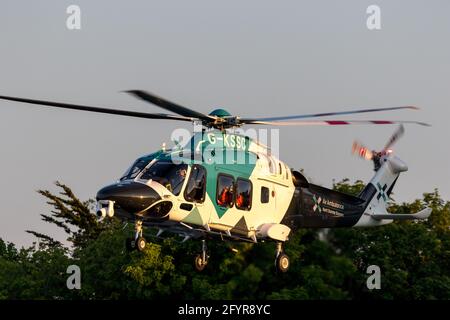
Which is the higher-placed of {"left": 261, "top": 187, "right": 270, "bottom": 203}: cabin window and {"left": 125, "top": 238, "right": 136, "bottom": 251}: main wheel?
{"left": 261, "top": 187, "right": 270, "bottom": 203}: cabin window

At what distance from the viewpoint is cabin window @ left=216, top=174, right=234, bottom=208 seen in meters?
30.4

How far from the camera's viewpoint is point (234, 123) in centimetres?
3188

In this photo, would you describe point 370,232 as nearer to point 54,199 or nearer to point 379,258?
point 379,258

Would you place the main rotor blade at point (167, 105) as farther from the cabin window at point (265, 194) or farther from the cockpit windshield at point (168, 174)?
the cabin window at point (265, 194)

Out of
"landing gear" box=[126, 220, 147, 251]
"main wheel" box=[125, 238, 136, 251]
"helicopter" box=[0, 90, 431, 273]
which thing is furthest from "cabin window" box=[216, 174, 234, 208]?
"main wheel" box=[125, 238, 136, 251]

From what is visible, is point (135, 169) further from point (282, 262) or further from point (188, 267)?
point (188, 267)

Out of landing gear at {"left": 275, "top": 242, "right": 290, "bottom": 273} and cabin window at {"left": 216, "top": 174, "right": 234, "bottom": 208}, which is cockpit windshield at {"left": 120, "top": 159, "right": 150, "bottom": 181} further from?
landing gear at {"left": 275, "top": 242, "right": 290, "bottom": 273}

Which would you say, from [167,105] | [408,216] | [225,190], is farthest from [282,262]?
[408,216]

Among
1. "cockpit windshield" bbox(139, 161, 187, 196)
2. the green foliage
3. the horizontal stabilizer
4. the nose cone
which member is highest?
"cockpit windshield" bbox(139, 161, 187, 196)

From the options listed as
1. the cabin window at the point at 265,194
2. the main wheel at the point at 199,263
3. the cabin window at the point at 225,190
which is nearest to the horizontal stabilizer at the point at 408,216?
the cabin window at the point at 265,194

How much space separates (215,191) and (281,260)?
3365mm

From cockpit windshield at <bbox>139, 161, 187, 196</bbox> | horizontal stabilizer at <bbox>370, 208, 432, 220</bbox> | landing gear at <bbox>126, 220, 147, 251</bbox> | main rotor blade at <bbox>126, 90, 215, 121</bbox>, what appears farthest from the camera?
horizontal stabilizer at <bbox>370, 208, 432, 220</bbox>

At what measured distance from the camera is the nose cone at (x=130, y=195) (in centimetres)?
2797

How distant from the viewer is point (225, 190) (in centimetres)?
3058
